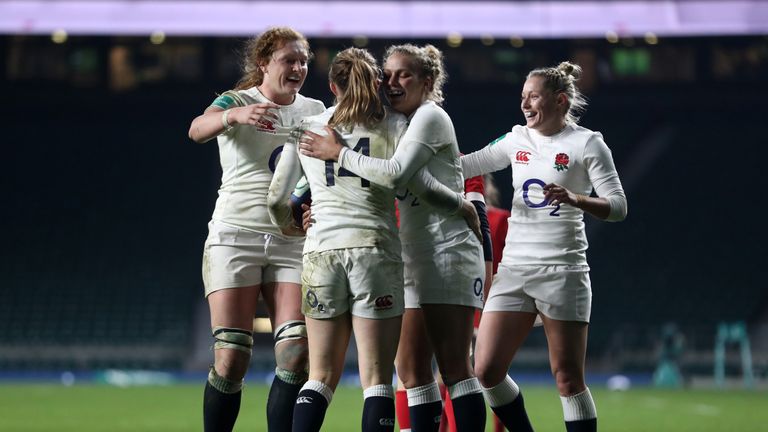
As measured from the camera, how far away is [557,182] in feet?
17.2

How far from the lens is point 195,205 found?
2673cm

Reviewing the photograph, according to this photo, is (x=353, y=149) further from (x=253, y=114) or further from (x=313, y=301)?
(x=313, y=301)

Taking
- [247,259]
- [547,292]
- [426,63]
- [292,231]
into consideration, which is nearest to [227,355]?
[247,259]

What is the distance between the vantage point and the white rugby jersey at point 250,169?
5.23 metres

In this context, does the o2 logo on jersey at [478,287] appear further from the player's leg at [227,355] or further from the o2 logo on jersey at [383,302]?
the player's leg at [227,355]

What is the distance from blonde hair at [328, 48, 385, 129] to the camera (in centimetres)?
447

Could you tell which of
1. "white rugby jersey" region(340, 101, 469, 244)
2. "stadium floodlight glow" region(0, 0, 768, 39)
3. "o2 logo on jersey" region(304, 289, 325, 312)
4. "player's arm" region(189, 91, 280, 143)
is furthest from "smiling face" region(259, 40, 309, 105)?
"stadium floodlight glow" region(0, 0, 768, 39)

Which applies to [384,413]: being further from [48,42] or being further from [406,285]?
[48,42]

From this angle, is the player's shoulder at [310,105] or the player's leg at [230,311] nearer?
the player's leg at [230,311]

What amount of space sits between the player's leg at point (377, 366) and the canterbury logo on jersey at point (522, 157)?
1.32m

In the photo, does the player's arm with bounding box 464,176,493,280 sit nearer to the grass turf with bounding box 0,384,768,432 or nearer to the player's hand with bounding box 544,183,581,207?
the player's hand with bounding box 544,183,581,207

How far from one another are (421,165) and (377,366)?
849mm

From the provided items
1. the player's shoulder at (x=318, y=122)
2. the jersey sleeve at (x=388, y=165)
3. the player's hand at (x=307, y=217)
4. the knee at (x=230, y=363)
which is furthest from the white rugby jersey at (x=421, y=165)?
the knee at (x=230, y=363)

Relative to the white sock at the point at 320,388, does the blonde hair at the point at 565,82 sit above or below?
above
